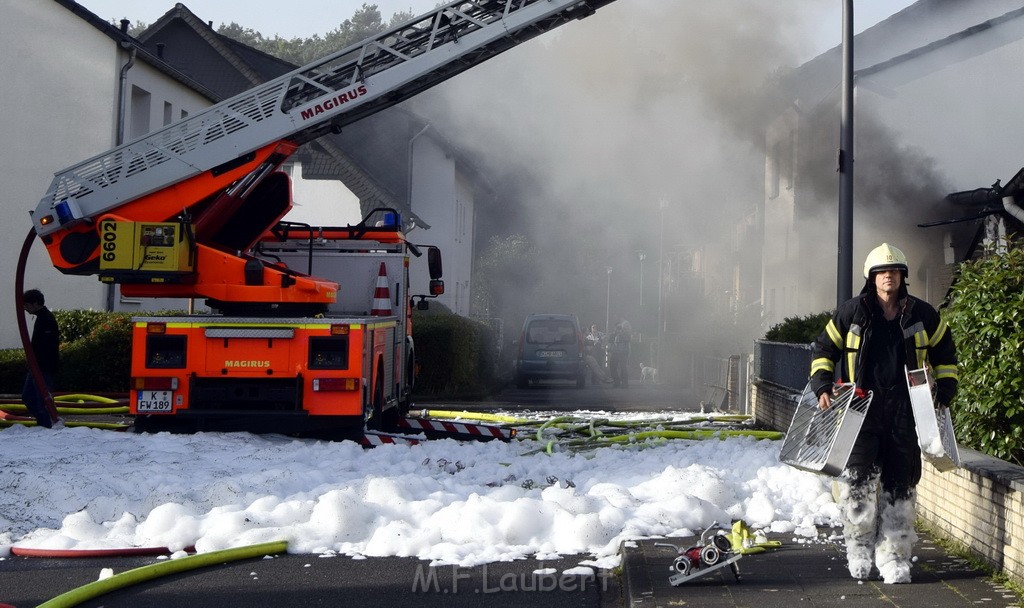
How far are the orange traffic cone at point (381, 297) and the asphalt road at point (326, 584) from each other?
7060 millimetres

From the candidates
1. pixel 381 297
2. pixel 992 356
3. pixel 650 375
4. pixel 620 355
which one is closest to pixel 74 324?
pixel 381 297

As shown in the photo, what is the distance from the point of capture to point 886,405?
6.24 meters

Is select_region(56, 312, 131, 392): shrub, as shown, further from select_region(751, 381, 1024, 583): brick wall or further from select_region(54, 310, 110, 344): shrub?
select_region(751, 381, 1024, 583): brick wall

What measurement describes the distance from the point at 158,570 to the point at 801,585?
3.19 m

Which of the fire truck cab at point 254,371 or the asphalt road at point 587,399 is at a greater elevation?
the fire truck cab at point 254,371

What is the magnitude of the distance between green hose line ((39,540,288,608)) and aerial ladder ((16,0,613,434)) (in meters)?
4.95

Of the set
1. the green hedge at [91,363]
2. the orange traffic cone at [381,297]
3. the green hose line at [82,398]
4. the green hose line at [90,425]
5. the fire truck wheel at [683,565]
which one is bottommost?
the fire truck wheel at [683,565]

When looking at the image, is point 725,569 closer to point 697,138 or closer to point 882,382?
point 882,382

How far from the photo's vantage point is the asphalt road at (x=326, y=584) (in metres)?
5.95

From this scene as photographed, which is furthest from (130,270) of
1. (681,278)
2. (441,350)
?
(681,278)

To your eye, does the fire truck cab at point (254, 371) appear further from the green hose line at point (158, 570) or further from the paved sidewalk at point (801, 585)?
the paved sidewalk at point (801, 585)

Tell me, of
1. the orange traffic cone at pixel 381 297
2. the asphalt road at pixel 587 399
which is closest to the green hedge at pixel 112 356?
the asphalt road at pixel 587 399

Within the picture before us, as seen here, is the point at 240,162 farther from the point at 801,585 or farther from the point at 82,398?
the point at 801,585

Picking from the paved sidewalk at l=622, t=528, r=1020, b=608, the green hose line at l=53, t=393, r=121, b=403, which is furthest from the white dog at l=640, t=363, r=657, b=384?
the paved sidewalk at l=622, t=528, r=1020, b=608
